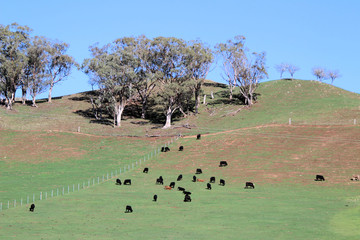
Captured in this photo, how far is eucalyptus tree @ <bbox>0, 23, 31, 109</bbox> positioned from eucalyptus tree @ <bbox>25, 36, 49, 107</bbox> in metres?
2.53

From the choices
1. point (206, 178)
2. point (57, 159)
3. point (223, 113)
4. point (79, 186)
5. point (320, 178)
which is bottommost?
point (79, 186)

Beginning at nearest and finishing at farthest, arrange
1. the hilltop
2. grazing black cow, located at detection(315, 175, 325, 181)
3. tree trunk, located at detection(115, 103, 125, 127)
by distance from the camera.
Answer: grazing black cow, located at detection(315, 175, 325, 181) < the hilltop < tree trunk, located at detection(115, 103, 125, 127)

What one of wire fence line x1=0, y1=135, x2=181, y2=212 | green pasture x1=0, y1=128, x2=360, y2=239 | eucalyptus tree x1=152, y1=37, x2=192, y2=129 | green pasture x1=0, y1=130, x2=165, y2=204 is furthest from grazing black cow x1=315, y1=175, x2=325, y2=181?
Answer: eucalyptus tree x1=152, y1=37, x2=192, y2=129

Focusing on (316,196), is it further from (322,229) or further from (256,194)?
Answer: (322,229)

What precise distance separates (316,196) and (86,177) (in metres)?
33.6

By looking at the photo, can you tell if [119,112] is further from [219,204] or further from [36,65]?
[219,204]

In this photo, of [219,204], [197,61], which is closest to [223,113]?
[197,61]

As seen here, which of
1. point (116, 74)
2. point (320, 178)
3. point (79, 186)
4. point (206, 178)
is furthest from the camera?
point (116, 74)

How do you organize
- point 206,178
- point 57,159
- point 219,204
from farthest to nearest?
point 57,159 → point 206,178 → point 219,204

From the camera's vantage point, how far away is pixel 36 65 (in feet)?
501

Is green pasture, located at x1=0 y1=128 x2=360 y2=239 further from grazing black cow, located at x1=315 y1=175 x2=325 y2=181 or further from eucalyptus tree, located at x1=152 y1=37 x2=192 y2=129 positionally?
eucalyptus tree, located at x1=152 y1=37 x2=192 y2=129

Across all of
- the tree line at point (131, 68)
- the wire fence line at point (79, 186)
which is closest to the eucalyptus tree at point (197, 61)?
the tree line at point (131, 68)

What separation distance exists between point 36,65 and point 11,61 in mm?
11935

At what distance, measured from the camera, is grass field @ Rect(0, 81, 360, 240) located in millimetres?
43000
